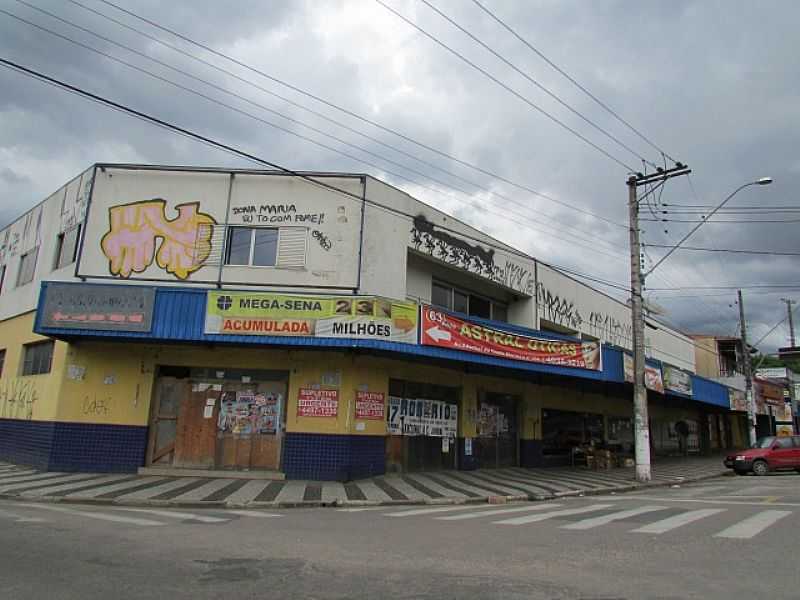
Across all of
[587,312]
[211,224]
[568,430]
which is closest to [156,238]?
[211,224]

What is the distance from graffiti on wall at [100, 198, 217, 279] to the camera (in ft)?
55.3

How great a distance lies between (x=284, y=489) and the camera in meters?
14.5

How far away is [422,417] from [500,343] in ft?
11.1

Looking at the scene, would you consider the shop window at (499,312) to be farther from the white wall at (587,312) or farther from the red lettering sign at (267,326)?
the red lettering sign at (267,326)

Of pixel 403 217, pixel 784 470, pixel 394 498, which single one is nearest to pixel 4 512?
pixel 394 498

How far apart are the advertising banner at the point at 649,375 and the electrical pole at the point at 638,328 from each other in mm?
2215

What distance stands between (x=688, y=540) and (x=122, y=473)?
1363cm

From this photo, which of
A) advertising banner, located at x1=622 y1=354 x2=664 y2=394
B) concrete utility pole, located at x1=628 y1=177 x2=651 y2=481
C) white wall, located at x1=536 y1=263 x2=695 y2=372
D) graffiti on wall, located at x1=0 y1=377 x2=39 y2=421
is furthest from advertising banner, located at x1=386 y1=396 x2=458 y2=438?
graffiti on wall, located at x1=0 y1=377 x2=39 y2=421

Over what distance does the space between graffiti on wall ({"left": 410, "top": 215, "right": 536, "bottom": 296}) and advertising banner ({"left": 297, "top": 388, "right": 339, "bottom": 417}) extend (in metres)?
5.32

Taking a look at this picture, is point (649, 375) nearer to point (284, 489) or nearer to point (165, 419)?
point (284, 489)

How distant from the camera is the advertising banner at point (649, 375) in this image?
23578mm

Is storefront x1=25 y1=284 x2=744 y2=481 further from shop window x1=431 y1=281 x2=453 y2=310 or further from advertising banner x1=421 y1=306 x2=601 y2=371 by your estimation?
shop window x1=431 y1=281 x2=453 y2=310

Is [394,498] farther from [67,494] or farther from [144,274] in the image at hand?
[144,274]

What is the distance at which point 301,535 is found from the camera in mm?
8828
